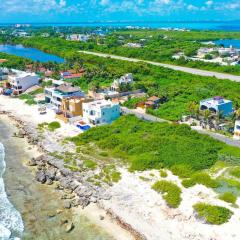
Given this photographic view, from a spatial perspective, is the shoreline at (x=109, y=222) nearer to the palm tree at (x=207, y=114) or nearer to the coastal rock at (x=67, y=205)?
the coastal rock at (x=67, y=205)

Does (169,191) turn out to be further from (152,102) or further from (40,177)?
(152,102)

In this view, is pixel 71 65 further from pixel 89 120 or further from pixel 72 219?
pixel 72 219

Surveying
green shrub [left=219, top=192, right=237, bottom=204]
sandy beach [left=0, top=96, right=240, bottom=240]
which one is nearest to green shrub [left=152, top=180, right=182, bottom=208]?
sandy beach [left=0, top=96, right=240, bottom=240]

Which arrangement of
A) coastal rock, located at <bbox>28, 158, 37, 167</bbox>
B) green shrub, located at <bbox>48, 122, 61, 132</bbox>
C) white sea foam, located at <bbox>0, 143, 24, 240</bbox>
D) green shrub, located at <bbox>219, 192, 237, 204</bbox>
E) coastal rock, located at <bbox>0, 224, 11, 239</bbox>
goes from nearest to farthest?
coastal rock, located at <bbox>0, 224, 11, 239</bbox> → white sea foam, located at <bbox>0, 143, 24, 240</bbox> → green shrub, located at <bbox>219, 192, 237, 204</bbox> → coastal rock, located at <bbox>28, 158, 37, 167</bbox> → green shrub, located at <bbox>48, 122, 61, 132</bbox>

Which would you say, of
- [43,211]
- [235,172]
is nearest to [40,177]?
[43,211]

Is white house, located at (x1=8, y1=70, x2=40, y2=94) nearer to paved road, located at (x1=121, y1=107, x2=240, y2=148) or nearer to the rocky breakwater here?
paved road, located at (x1=121, y1=107, x2=240, y2=148)

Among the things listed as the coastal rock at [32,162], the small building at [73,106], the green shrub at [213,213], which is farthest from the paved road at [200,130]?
the coastal rock at [32,162]
